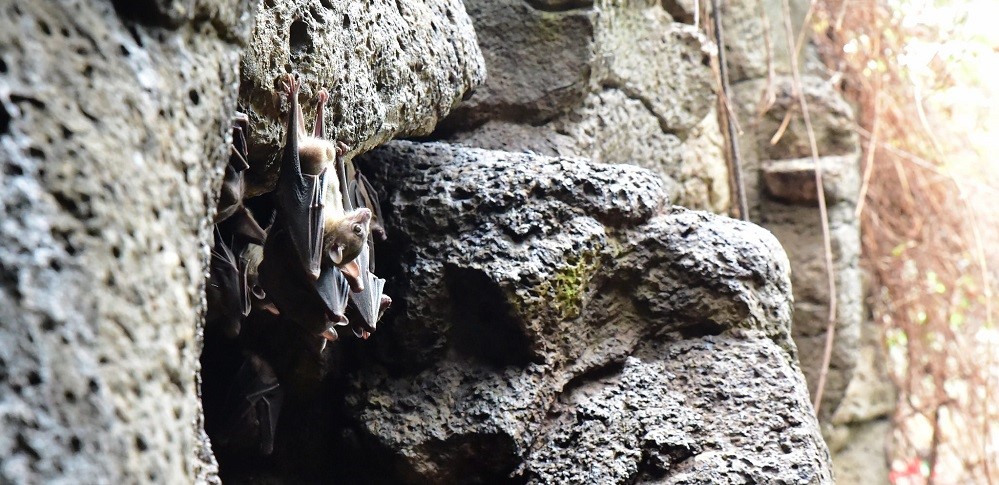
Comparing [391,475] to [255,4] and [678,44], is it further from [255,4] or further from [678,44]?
[678,44]

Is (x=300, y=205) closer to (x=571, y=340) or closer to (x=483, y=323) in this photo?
(x=483, y=323)

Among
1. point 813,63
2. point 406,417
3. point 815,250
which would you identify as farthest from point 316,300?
point 813,63

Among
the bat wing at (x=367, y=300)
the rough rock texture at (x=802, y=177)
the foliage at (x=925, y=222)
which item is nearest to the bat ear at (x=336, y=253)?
the bat wing at (x=367, y=300)

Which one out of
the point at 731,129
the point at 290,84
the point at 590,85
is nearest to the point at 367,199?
the point at 290,84

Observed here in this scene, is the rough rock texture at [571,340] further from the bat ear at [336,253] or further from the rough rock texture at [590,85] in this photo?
the rough rock texture at [590,85]

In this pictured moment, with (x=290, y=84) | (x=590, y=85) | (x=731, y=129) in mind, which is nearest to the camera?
(x=290, y=84)

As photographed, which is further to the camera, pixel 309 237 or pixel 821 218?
pixel 821 218
